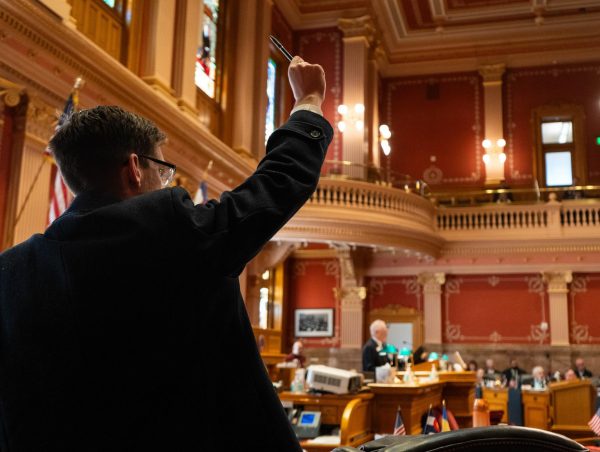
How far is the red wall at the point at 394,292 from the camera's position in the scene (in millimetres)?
16875

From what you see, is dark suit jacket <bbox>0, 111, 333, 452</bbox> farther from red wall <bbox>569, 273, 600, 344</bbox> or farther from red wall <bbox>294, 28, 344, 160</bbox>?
red wall <bbox>569, 273, 600, 344</bbox>

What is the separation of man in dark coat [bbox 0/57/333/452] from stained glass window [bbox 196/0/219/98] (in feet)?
35.2

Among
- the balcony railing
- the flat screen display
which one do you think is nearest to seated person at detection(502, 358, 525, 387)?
the balcony railing

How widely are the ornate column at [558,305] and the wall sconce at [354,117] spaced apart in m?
5.36

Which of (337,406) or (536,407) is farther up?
(337,406)

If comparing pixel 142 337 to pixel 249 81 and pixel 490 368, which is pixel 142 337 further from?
pixel 490 368

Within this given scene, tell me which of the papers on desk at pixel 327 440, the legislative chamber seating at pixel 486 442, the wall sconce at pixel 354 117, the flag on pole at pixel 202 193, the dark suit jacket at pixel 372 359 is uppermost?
the wall sconce at pixel 354 117

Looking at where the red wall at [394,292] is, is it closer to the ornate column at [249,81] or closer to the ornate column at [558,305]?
the ornate column at [558,305]

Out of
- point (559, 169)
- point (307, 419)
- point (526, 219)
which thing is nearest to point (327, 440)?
point (307, 419)

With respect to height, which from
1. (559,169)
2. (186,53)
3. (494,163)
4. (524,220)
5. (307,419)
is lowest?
(307,419)

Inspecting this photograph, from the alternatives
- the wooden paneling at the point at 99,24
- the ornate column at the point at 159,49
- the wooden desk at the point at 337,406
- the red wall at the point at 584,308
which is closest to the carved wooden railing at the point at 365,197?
the red wall at the point at 584,308

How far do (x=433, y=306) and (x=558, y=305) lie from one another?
108 inches

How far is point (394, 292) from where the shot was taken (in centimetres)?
1703

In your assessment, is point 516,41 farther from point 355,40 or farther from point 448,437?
point 448,437
